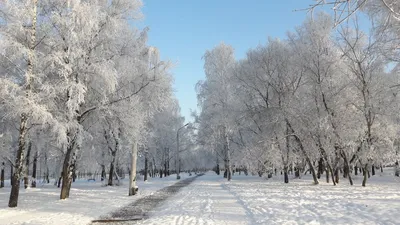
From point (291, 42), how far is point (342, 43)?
4456 mm

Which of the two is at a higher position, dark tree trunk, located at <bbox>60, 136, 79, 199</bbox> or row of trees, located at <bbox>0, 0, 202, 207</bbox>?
row of trees, located at <bbox>0, 0, 202, 207</bbox>

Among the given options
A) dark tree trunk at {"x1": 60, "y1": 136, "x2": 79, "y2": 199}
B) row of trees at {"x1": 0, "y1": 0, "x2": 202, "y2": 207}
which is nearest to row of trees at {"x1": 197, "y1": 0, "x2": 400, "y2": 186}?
row of trees at {"x1": 0, "y1": 0, "x2": 202, "y2": 207}

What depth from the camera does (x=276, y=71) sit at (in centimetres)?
2736

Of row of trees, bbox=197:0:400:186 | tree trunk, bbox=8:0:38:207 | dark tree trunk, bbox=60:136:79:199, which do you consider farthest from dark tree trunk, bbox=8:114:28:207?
row of trees, bbox=197:0:400:186

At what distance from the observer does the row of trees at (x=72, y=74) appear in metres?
14.7

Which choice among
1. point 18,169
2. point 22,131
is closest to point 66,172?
point 18,169

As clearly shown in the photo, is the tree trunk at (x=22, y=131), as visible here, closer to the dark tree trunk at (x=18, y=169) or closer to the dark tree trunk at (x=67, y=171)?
the dark tree trunk at (x=18, y=169)

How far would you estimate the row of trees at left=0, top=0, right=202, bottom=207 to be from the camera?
14.7 meters

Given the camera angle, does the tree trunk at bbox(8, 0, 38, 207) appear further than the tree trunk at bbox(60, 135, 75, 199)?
No

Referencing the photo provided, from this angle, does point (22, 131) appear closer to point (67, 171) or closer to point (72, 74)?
point (72, 74)

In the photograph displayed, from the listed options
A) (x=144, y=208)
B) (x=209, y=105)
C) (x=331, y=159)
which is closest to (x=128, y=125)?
(x=144, y=208)

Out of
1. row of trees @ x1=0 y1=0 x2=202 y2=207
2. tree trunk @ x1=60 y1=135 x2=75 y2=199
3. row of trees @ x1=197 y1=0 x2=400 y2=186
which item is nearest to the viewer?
row of trees @ x1=0 y1=0 x2=202 y2=207

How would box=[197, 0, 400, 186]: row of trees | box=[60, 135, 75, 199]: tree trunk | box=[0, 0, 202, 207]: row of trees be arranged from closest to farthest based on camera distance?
box=[0, 0, 202, 207]: row of trees, box=[60, 135, 75, 199]: tree trunk, box=[197, 0, 400, 186]: row of trees

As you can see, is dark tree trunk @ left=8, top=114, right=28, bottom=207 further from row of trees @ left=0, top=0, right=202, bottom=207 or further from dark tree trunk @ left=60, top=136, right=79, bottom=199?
dark tree trunk @ left=60, top=136, right=79, bottom=199
